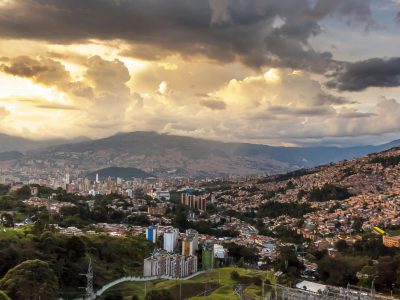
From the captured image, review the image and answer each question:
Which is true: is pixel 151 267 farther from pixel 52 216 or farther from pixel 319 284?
pixel 52 216

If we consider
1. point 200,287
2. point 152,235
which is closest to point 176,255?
point 200,287

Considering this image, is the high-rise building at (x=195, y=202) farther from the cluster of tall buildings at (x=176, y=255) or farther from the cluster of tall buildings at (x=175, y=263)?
the cluster of tall buildings at (x=175, y=263)

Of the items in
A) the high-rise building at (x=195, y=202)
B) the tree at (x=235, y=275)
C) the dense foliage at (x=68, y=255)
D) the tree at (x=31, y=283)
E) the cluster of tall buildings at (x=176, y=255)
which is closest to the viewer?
the tree at (x=31, y=283)

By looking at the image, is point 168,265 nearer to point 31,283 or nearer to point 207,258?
point 207,258

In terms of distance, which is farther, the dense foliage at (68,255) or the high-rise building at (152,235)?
the high-rise building at (152,235)

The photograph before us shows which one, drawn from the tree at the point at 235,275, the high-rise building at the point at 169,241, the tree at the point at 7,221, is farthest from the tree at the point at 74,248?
the high-rise building at the point at 169,241

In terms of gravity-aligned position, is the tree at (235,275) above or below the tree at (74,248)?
below
